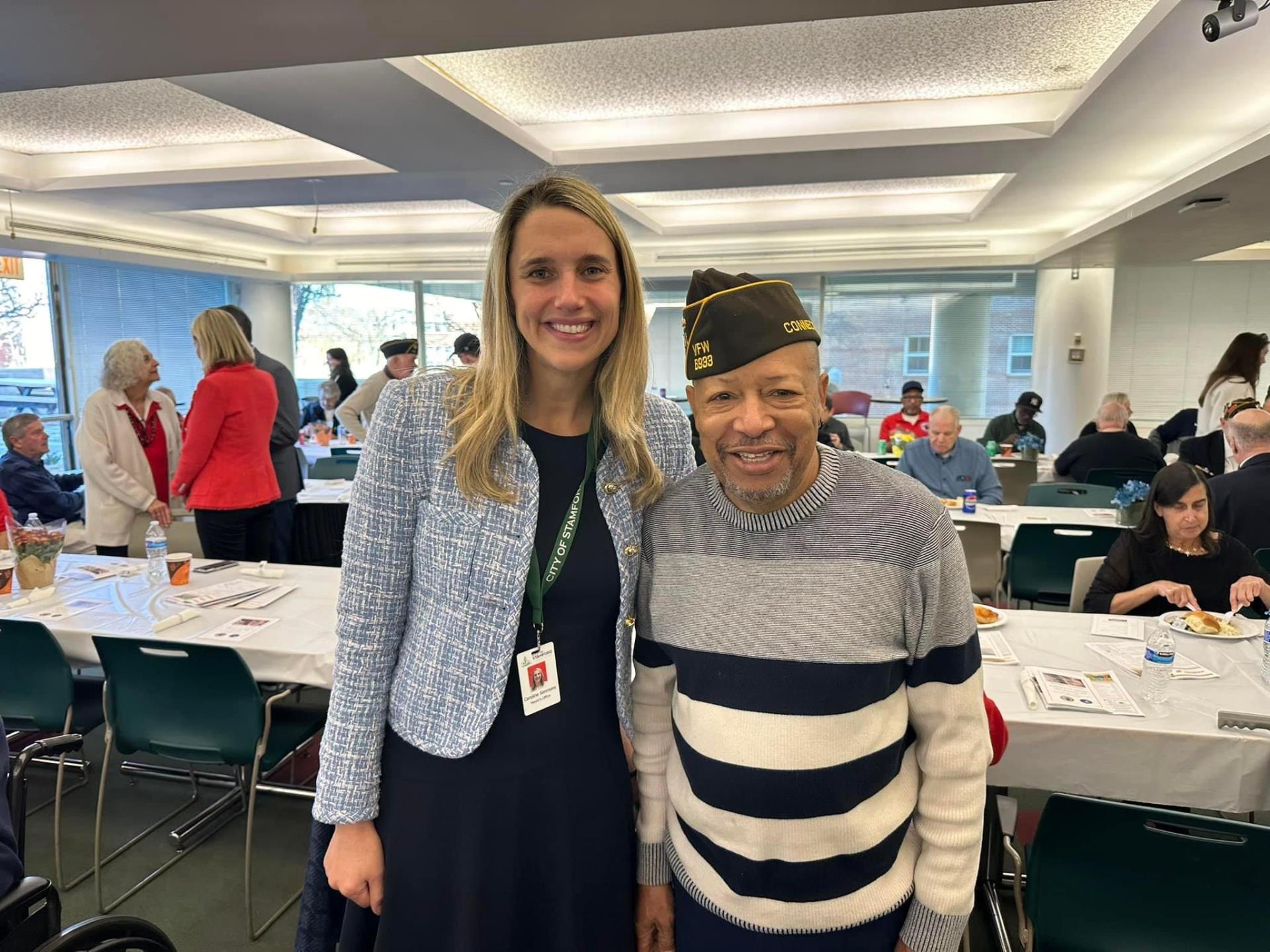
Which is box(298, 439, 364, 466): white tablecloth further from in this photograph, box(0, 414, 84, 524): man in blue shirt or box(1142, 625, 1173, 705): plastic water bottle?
box(1142, 625, 1173, 705): plastic water bottle

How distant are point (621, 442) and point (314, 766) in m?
2.91

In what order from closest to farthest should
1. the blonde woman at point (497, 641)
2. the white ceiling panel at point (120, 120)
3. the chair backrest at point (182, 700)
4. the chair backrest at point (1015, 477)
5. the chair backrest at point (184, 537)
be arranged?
1. the blonde woman at point (497, 641)
2. the chair backrest at point (182, 700)
3. the chair backrest at point (184, 537)
4. the white ceiling panel at point (120, 120)
5. the chair backrest at point (1015, 477)

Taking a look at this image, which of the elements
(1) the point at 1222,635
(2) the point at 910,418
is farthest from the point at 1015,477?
(1) the point at 1222,635

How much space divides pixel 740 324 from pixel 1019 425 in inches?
295

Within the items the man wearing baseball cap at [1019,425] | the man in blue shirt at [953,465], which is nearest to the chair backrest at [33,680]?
the man in blue shirt at [953,465]

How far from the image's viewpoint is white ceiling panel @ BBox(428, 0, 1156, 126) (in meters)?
3.60

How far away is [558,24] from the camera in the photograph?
2.86 meters

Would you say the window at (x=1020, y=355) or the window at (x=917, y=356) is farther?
the window at (x=917, y=356)

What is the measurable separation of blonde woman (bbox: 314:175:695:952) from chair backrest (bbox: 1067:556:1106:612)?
2668 millimetres

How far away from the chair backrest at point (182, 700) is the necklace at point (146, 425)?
7.18 feet

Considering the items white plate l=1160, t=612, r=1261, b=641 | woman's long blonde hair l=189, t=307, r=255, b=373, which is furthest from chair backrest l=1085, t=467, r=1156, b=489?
woman's long blonde hair l=189, t=307, r=255, b=373

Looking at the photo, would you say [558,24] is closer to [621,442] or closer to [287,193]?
[621,442]

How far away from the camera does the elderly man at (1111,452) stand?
571 centimetres

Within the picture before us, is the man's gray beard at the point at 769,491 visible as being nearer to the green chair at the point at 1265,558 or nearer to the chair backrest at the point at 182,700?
the chair backrest at the point at 182,700
